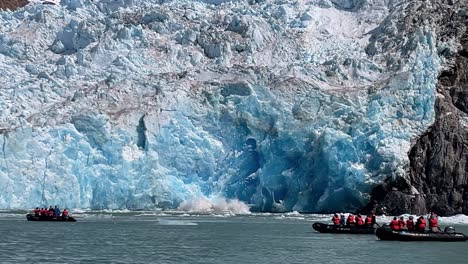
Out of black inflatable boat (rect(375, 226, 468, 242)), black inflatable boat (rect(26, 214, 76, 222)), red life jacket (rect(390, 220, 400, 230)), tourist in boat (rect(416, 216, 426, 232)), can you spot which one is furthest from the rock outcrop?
tourist in boat (rect(416, 216, 426, 232))

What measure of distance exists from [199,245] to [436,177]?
792 inches

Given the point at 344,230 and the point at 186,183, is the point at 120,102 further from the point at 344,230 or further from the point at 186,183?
the point at 344,230

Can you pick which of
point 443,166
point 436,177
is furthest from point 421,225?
point 443,166

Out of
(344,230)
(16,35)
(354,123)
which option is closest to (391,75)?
(354,123)

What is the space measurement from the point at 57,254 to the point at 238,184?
22.2 meters

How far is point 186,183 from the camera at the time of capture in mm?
45125

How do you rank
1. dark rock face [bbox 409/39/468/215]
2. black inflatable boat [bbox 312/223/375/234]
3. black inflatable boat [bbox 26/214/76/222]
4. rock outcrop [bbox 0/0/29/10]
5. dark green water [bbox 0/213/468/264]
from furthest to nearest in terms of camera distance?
1. rock outcrop [bbox 0/0/29/10]
2. dark rock face [bbox 409/39/468/215]
3. black inflatable boat [bbox 26/214/76/222]
4. black inflatable boat [bbox 312/223/375/234]
5. dark green water [bbox 0/213/468/264]

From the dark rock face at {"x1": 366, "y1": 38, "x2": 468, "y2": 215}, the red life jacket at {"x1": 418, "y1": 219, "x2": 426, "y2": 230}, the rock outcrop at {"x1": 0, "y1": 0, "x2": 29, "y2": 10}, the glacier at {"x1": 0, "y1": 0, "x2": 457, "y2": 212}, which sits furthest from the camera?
the rock outcrop at {"x1": 0, "y1": 0, "x2": 29, "y2": 10}

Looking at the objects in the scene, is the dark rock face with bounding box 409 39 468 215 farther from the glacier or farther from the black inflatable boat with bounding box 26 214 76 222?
the black inflatable boat with bounding box 26 214 76 222

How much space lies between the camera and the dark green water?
23188mm

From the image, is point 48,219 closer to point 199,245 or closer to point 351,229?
point 351,229

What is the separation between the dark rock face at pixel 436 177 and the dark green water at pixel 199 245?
16.2 ft

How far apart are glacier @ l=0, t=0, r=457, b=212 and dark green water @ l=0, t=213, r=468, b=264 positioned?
224 inches

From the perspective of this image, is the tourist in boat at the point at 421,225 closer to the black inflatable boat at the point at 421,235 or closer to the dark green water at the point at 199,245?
the black inflatable boat at the point at 421,235
